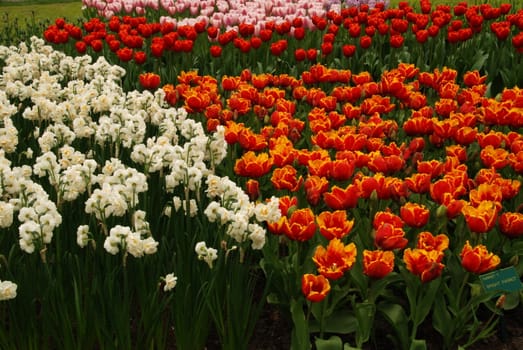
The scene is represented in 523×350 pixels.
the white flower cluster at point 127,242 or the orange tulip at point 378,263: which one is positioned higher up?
the white flower cluster at point 127,242

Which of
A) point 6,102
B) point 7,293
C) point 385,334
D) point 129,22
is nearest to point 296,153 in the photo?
point 385,334

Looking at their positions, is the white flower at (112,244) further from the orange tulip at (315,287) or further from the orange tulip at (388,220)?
the orange tulip at (388,220)

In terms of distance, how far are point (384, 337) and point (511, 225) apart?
35.0 inches

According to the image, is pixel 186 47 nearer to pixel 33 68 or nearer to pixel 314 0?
pixel 33 68

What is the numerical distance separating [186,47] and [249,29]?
1.08m

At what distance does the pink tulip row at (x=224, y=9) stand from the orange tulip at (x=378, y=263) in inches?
253

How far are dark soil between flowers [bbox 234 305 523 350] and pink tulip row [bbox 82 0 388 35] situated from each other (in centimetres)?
604

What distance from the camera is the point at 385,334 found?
3.51 m

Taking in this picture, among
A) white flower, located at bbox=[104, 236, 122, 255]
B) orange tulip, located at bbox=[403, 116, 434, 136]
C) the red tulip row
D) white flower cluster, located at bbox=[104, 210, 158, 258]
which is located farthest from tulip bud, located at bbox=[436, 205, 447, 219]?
the red tulip row

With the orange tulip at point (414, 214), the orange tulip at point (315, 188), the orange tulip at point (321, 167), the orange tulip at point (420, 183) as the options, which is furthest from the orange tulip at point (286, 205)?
the orange tulip at point (420, 183)

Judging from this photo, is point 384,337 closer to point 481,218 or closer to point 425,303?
point 425,303

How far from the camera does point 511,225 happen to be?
3203mm

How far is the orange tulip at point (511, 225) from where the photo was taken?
3180 mm

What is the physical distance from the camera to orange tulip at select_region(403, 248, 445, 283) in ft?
9.48
